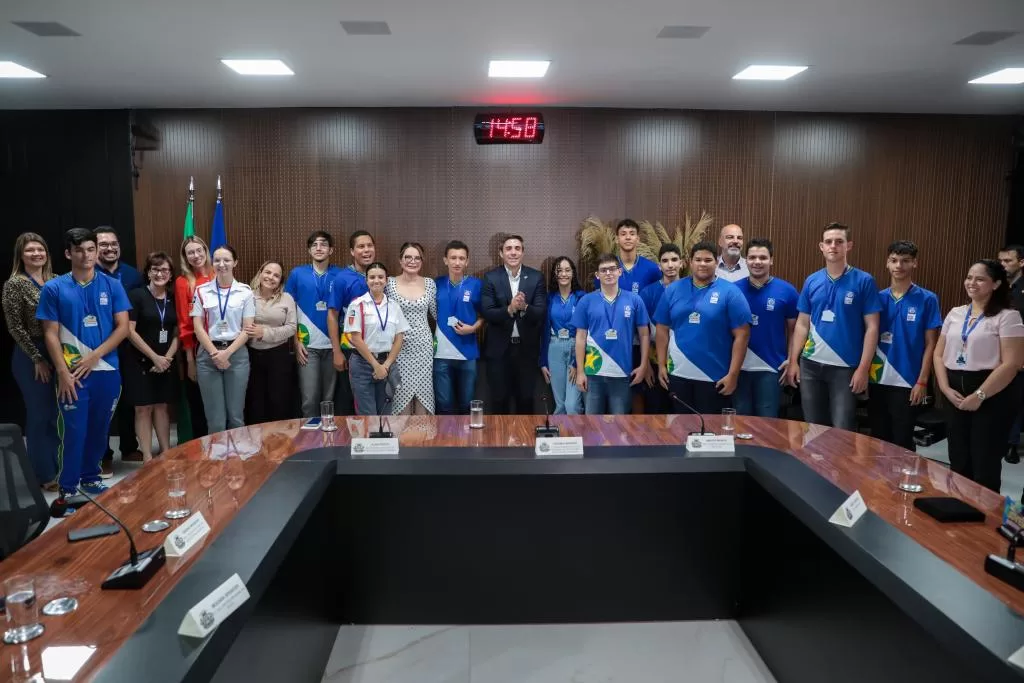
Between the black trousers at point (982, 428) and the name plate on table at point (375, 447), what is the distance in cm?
309

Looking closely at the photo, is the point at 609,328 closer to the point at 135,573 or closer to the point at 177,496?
the point at 177,496

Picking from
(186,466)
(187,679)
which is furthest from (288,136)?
(187,679)

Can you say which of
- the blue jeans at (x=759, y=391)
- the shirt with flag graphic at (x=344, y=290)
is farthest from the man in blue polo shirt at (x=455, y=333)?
the blue jeans at (x=759, y=391)

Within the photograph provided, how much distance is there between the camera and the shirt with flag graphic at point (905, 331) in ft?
13.1

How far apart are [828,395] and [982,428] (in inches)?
30.5

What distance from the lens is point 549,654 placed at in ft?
8.45

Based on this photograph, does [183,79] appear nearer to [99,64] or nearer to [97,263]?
[99,64]

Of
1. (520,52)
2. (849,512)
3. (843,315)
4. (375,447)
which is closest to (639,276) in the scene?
(843,315)

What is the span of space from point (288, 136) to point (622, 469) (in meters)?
4.63

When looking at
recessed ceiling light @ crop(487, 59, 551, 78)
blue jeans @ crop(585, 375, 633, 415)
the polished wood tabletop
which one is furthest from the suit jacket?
the polished wood tabletop

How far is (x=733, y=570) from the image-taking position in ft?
9.07

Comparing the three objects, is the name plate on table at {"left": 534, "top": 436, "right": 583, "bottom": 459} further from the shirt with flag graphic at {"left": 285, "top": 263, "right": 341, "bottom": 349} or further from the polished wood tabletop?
the shirt with flag graphic at {"left": 285, "top": 263, "right": 341, "bottom": 349}

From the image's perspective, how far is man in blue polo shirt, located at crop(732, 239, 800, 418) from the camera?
4.36 m

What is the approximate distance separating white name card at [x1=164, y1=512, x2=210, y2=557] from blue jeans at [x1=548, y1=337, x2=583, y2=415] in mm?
3118
